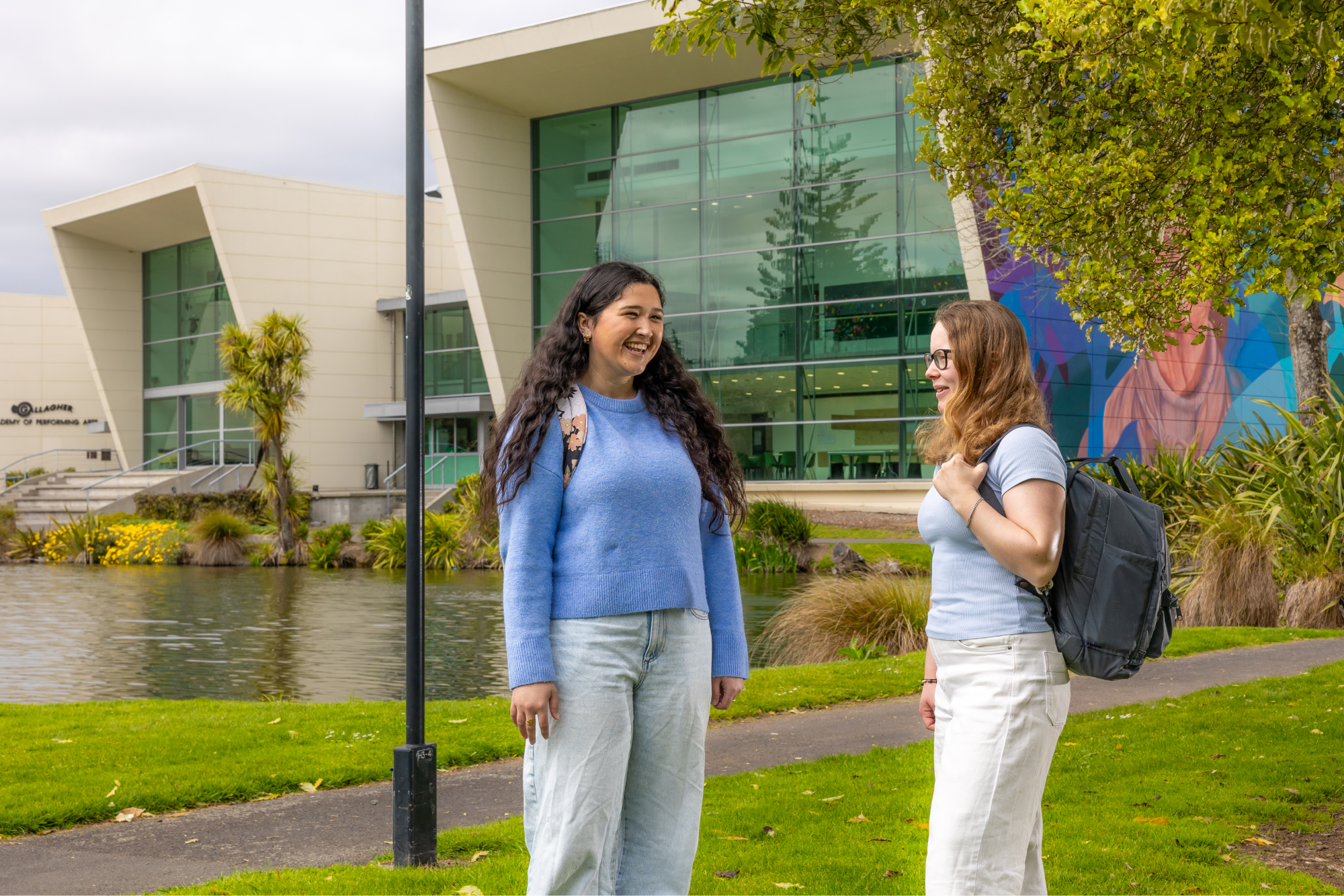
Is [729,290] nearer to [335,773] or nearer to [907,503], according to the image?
[907,503]

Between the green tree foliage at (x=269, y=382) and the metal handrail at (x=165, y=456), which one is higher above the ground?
the green tree foliage at (x=269, y=382)

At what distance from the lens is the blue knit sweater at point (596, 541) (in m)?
2.90

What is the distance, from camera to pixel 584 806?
2943mm

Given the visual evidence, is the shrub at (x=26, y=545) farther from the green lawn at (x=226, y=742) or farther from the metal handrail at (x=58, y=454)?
the green lawn at (x=226, y=742)

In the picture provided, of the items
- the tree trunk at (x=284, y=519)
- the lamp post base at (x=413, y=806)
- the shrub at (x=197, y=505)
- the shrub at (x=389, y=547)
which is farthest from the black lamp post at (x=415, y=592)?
the shrub at (x=197, y=505)

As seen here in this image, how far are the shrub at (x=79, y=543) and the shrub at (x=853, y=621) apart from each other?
A: 20375mm

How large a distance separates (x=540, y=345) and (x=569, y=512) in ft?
1.68

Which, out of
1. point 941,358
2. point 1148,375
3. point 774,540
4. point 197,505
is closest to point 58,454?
point 197,505

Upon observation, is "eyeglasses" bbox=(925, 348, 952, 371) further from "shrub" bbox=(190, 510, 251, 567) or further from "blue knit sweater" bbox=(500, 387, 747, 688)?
"shrub" bbox=(190, 510, 251, 567)

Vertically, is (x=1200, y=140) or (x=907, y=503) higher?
(x=1200, y=140)

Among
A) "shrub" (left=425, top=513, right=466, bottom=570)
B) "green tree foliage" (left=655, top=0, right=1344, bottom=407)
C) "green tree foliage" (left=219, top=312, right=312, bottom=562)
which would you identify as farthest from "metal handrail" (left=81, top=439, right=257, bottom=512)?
"green tree foliage" (left=655, top=0, right=1344, bottom=407)

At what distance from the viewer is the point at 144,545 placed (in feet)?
88.9

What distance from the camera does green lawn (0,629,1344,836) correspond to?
598 cm

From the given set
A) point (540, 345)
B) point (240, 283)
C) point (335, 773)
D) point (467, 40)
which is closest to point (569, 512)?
point (540, 345)
